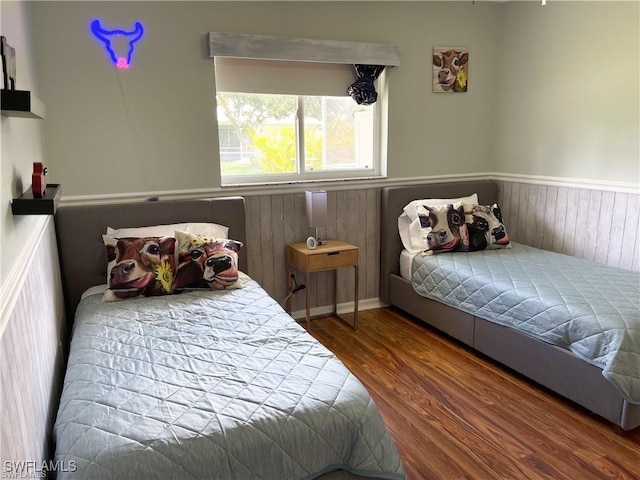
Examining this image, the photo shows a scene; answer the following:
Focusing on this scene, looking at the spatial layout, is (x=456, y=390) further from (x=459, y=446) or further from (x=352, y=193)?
(x=352, y=193)

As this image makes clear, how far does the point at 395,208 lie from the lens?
12.2ft

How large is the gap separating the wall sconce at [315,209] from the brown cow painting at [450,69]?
4.36 feet

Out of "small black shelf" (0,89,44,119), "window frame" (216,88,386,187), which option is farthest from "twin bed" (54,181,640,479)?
"small black shelf" (0,89,44,119)

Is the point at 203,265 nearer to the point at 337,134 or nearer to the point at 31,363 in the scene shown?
the point at 31,363

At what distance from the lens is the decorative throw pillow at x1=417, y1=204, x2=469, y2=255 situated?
11.3 feet

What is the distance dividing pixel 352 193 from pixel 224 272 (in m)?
1.38

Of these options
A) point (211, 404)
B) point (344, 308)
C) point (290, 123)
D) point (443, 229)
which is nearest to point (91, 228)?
point (290, 123)

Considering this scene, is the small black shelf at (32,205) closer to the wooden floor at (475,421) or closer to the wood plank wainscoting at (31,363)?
the wood plank wainscoting at (31,363)

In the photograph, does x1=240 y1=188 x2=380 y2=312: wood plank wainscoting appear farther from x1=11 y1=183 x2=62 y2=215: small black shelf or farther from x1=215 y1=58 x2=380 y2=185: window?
x1=11 y1=183 x2=62 y2=215: small black shelf

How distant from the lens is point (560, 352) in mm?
2465

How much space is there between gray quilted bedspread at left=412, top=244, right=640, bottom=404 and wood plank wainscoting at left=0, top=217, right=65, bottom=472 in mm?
2280

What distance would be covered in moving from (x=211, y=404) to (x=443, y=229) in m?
2.34

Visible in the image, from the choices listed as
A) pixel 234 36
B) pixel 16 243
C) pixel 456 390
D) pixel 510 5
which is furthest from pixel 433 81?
pixel 16 243

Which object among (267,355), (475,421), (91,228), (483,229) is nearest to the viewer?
(267,355)
